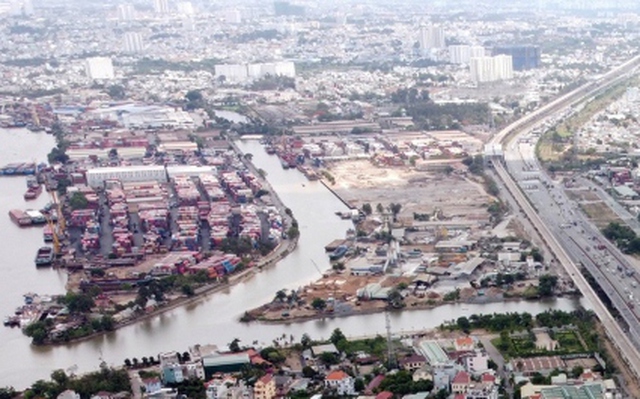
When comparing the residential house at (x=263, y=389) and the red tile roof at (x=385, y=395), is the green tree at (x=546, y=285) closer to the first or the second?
the red tile roof at (x=385, y=395)

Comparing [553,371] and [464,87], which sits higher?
[464,87]

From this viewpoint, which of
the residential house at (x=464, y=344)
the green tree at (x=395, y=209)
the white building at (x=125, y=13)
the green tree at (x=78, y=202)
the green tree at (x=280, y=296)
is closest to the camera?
the residential house at (x=464, y=344)

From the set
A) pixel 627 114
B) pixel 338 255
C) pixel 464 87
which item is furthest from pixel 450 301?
pixel 464 87

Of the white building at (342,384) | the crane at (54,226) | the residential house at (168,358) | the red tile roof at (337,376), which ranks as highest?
the crane at (54,226)

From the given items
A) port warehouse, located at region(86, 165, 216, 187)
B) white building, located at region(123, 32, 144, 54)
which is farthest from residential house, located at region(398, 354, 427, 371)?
white building, located at region(123, 32, 144, 54)

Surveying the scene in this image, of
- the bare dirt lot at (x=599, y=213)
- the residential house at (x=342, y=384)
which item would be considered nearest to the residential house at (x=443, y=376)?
the residential house at (x=342, y=384)

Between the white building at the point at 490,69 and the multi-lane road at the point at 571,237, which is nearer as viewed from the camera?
the multi-lane road at the point at 571,237

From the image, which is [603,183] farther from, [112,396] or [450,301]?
[112,396]
